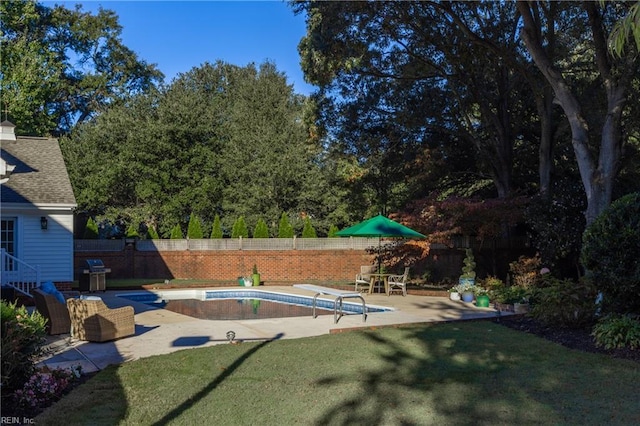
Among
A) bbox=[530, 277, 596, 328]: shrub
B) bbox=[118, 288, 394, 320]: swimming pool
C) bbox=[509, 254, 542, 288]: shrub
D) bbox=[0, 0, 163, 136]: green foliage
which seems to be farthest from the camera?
bbox=[0, 0, 163, 136]: green foliage

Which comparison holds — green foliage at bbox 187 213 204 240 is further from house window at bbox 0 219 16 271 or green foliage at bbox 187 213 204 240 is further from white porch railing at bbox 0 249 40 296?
white porch railing at bbox 0 249 40 296

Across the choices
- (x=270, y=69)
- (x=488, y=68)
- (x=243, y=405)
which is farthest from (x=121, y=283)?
(x=270, y=69)

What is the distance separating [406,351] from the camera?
26.2ft

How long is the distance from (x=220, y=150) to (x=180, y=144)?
267 centimetres

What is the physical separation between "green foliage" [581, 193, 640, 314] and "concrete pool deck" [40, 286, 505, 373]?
119 inches

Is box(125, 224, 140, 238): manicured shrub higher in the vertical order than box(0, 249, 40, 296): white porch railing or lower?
A: higher

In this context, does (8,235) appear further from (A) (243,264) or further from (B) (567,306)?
(B) (567,306)

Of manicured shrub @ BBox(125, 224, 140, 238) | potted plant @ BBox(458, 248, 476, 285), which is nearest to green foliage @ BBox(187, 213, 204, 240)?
manicured shrub @ BBox(125, 224, 140, 238)

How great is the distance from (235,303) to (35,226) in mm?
6244

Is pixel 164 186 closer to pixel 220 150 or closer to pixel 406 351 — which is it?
pixel 220 150

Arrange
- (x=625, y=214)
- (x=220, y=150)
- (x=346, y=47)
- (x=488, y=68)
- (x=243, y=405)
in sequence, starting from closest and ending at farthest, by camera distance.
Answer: (x=243, y=405) → (x=625, y=214) → (x=346, y=47) → (x=488, y=68) → (x=220, y=150)

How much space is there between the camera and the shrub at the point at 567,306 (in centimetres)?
963

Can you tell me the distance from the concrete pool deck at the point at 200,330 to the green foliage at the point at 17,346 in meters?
1.00

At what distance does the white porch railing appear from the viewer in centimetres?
1356
